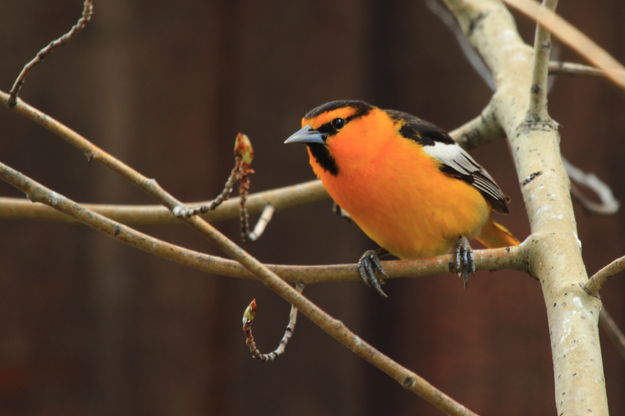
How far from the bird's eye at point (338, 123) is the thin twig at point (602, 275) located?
1.14 m

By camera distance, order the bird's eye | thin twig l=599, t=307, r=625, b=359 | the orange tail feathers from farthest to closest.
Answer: the orange tail feathers
the bird's eye
thin twig l=599, t=307, r=625, b=359

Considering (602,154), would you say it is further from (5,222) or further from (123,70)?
(5,222)

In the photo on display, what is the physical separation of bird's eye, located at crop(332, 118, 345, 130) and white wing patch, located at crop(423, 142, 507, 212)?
0.26 m

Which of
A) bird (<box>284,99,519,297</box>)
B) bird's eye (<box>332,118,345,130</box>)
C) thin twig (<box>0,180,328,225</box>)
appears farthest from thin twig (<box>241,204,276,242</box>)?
bird's eye (<box>332,118,345,130</box>)

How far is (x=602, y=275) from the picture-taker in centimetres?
182

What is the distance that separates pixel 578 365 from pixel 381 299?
2.02m

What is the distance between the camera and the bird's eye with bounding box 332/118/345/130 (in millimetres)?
2873

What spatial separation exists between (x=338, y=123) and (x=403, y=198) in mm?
310

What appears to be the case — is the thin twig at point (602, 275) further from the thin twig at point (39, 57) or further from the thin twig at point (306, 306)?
the thin twig at point (39, 57)

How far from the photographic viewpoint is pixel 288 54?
389 cm

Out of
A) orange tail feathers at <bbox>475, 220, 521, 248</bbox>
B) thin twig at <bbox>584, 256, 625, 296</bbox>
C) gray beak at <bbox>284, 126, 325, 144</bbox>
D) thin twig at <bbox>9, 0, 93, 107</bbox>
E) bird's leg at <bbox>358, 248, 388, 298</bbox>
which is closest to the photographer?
thin twig at <bbox>584, 256, 625, 296</bbox>

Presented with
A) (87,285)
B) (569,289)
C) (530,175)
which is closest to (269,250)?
(87,285)

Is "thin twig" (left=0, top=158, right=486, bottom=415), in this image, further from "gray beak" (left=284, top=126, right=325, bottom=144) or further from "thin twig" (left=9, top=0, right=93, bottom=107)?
"gray beak" (left=284, top=126, right=325, bottom=144)

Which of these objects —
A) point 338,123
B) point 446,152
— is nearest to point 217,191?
point 338,123
